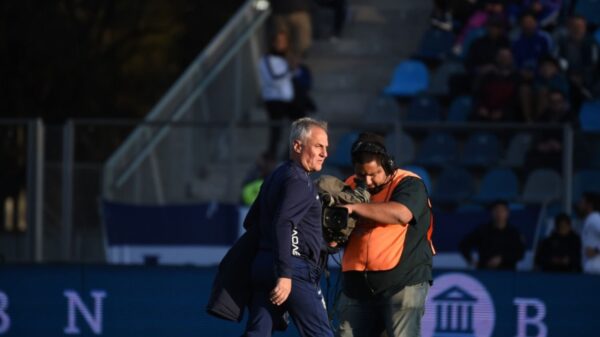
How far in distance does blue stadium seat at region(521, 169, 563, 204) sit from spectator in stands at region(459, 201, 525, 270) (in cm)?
75

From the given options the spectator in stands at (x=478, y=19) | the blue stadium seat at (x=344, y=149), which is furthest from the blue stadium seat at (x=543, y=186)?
the spectator in stands at (x=478, y=19)

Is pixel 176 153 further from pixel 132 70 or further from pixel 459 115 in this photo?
pixel 132 70

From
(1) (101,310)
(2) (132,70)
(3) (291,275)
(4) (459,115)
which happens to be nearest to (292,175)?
(3) (291,275)

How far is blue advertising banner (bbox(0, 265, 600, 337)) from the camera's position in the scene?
12.6 metres

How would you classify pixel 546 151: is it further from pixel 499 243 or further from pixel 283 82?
pixel 283 82

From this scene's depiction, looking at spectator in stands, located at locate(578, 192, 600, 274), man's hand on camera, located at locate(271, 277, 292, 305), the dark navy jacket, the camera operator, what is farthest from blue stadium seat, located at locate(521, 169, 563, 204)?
man's hand on camera, located at locate(271, 277, 292, 305)

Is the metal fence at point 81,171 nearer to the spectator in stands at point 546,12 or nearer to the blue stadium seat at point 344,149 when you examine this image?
the blue stadium seat at point 344,149

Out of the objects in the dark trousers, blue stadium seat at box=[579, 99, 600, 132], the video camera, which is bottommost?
blue stadium seat at box=[579, 99, 600, 132]

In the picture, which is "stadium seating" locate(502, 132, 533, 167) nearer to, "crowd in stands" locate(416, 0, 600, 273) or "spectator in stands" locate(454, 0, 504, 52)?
A: "crowd in stands" locate(416, 0, 600, 273)

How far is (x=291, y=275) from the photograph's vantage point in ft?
30.1

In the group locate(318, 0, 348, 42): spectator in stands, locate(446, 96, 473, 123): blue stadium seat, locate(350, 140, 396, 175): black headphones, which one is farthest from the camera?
locate(318, 0, 348, 42): spectator in stands

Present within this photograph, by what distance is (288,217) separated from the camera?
9094 mm

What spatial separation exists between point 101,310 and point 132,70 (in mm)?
18318

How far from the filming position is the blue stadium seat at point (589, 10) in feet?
66.3
